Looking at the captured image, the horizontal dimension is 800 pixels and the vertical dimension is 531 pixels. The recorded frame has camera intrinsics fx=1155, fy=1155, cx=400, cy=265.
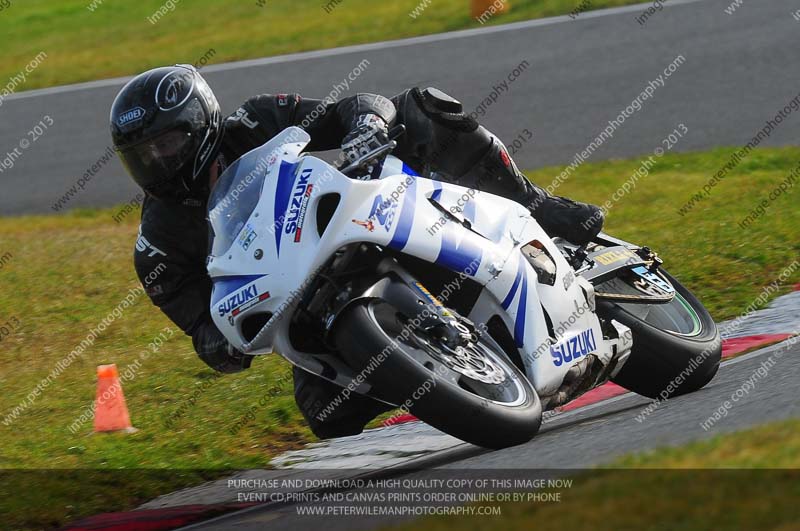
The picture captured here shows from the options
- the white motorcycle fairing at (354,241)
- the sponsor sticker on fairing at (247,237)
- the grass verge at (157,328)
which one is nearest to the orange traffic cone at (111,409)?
the grass verge at (157,328)

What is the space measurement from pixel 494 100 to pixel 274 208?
917 cm

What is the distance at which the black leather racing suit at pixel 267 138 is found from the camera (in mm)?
5504

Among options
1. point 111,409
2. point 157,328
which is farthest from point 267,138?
point 157,328

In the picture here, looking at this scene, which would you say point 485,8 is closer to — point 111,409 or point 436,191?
point 111,409

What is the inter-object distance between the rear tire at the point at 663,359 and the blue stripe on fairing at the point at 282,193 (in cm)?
167

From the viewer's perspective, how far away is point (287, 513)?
4.60 m

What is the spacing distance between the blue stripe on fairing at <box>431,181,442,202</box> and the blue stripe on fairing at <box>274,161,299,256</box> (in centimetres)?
60

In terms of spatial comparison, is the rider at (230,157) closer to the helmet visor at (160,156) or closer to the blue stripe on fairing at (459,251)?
the helmet visor at (160,156)

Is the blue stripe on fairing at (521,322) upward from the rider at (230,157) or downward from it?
upward

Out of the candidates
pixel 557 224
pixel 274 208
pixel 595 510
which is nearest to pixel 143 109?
pixel 274 208

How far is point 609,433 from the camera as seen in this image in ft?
16.2

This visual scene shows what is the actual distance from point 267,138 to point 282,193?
3.82 feet

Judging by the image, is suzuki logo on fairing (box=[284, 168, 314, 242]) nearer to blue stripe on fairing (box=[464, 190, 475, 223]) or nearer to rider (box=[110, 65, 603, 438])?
rider (box=[110, 65, 603, 438])

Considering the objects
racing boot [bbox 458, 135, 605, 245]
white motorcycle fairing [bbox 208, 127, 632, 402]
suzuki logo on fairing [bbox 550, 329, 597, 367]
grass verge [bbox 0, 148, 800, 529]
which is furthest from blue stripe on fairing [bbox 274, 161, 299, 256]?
grass verge [bbox 0, 148, 800, 529]
